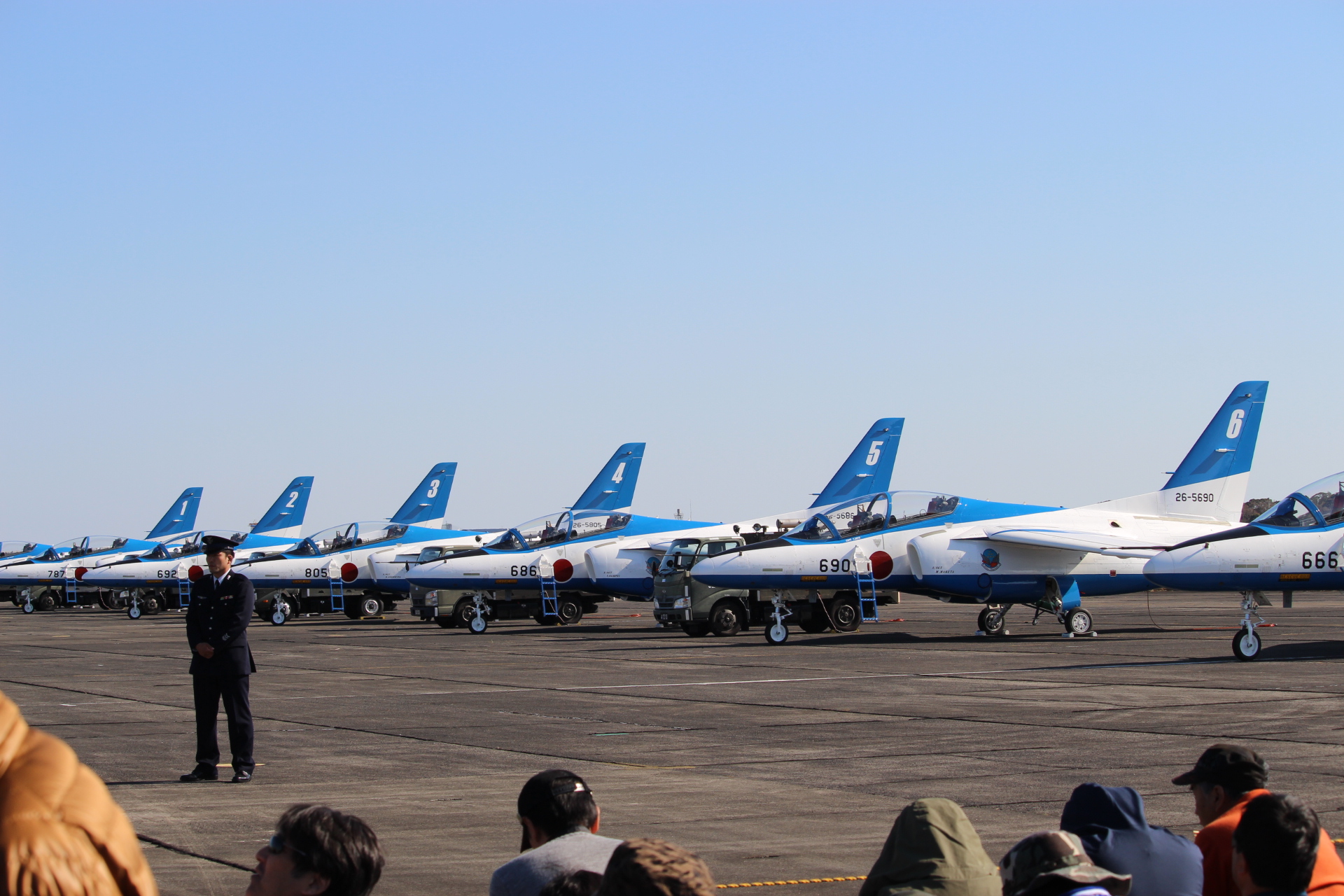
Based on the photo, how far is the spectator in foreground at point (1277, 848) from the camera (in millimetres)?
3820

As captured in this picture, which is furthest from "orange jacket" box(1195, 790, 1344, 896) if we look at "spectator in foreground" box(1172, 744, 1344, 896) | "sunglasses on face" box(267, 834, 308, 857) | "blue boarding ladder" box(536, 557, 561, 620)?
"blue boarding ladder" box(536, 557, 561, 620)

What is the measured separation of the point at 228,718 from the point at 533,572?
21970 millimetres

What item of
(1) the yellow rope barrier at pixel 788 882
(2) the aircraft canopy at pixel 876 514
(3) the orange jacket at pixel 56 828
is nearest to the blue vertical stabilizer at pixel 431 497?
(2) the aircraft canopy at pixel 876 514

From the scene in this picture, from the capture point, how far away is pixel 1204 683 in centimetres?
1608

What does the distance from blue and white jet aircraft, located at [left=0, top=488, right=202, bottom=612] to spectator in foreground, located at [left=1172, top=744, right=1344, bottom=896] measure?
49153 mm

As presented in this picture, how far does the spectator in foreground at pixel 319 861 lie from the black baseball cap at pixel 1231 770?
3.14 m

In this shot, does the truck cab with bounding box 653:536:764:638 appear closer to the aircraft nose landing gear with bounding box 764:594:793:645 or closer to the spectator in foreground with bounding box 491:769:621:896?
the aircraft nose landing gear with bounding box 764:594:793:645

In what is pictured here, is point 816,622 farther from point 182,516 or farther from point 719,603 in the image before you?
point 182,516

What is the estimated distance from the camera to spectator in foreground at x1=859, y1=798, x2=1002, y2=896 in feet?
12.0

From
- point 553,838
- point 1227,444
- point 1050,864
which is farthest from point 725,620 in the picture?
point 1050,864

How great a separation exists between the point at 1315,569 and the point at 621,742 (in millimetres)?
11578

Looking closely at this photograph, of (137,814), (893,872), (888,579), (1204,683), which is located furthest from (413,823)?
(888,579)

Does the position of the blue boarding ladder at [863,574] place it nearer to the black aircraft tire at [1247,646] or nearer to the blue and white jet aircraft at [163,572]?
the black aircraft tire at [1247,646]

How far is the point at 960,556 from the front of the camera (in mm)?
25469
